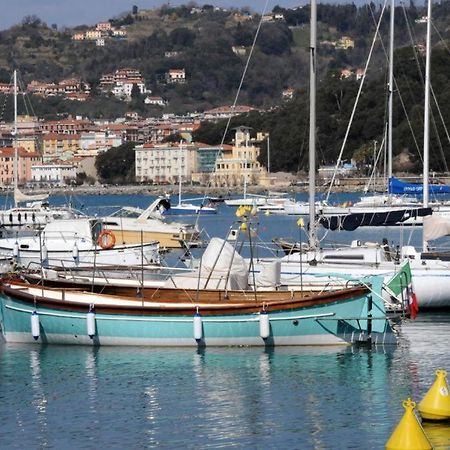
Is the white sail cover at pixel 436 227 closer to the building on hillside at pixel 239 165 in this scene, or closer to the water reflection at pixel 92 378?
the water reflection at pixel 92 378

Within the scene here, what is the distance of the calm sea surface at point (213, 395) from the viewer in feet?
54.9

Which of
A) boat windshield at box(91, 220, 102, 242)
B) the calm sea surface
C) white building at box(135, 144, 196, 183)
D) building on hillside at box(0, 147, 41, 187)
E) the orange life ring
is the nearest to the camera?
the calm sea surface

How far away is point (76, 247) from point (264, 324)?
46.1ft

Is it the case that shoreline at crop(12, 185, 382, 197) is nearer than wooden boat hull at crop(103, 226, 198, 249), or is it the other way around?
wooden boat hull at crop(103, 226, 198, 249)

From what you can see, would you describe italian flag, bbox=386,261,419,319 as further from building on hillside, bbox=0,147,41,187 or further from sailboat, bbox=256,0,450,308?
building on hillside, bbox=0,147,41,187

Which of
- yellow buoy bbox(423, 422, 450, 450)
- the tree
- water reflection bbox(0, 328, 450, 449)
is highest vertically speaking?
the tree

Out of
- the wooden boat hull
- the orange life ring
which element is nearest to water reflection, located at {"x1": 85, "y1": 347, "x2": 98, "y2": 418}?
the orange life ring

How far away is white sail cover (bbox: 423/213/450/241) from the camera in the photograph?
93.2 feet

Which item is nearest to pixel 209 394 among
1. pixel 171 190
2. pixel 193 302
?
pixel 193 302

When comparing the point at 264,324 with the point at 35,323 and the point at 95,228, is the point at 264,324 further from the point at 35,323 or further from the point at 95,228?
the point at 95,228

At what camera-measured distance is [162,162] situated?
17412 cm

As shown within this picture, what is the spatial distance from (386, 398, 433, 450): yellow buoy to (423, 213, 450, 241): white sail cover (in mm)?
13652

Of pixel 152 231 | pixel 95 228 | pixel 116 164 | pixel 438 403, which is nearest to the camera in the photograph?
pixel 438 403

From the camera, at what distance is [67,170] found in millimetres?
186000
